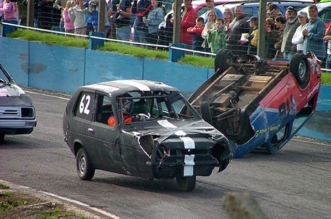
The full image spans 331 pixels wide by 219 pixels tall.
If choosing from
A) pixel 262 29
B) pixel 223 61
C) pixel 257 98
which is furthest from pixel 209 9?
pixel 257 98

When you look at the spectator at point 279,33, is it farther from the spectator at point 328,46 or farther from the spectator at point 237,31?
the spectator at point 328,46

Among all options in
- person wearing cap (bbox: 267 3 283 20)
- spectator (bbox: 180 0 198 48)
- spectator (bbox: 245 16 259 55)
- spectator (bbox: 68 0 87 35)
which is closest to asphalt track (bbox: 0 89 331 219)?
spectator (bbox: 245 16 259 55)

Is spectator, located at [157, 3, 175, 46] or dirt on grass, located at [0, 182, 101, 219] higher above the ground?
spectator, located at [157, 3, 175, 46]

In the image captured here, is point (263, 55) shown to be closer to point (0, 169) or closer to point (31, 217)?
point (0, 169)

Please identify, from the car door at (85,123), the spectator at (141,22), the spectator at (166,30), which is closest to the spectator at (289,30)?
the spectator at (166,30)

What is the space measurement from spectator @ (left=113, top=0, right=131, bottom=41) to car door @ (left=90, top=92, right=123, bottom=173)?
391 inches

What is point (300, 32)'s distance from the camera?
1438 cm

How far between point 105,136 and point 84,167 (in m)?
0.75

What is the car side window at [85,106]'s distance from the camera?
31.6 ft

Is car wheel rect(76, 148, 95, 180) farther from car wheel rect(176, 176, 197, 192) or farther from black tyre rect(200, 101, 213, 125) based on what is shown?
black tyre rect(200, 101, 213, 125)

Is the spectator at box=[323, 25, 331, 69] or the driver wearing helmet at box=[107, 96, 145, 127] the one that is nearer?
the driver wearing helmet at box=[107, 96, 145, 127]

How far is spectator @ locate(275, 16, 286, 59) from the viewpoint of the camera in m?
15.1

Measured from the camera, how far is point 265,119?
11828mm

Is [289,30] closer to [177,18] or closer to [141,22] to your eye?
[177,18]
